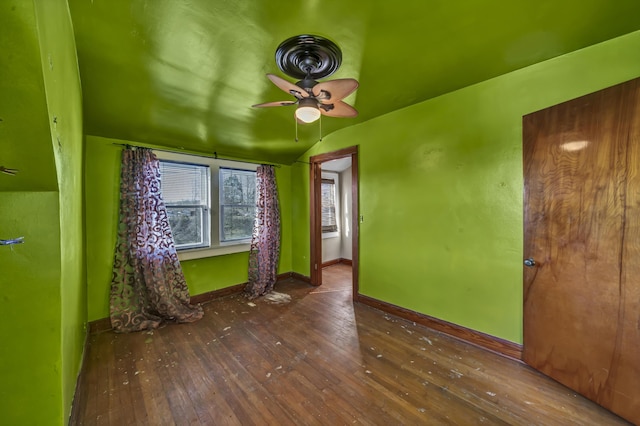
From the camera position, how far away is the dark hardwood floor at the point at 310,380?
4.94ft

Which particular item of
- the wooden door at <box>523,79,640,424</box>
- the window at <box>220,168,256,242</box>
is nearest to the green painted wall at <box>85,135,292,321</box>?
the window at <box>220,168,256,242</box>

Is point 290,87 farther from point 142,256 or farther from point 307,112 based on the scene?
point 142,256

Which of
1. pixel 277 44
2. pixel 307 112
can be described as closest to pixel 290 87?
pixel 307 112

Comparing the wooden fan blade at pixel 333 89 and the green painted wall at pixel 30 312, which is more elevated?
the wooden fan blade at pixel 333 89

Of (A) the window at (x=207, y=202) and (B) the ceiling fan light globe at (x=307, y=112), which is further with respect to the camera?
(A) the window at (x=207, y=202)

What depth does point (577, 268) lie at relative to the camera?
1.62 meters

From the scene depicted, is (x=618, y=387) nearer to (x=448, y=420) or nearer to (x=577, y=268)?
(x=577, y=268)

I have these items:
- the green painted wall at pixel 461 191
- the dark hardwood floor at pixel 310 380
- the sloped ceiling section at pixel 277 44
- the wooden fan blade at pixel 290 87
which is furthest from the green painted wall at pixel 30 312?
the green painted wall at pixel 461 191

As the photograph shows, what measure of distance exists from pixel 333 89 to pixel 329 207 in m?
3.95

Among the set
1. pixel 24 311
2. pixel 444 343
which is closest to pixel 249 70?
pixel 24 311

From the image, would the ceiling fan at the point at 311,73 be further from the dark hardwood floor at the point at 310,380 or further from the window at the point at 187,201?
the window at the point at 187,201

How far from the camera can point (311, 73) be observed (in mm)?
1777

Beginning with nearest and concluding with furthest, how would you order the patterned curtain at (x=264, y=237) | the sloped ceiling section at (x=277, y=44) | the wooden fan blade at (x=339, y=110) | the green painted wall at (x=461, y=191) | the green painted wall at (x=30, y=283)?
the green painted wall at (x=30, y=283) → the sloped ceiling section at (x=277, y=44) → the wooden fan blade at (x=339, y=110) → the green painted wall at (x=461, y=191) → the patterned curtain at (x=264, y=237)

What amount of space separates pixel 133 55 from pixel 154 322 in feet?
8.19
